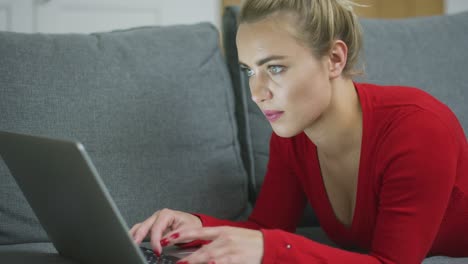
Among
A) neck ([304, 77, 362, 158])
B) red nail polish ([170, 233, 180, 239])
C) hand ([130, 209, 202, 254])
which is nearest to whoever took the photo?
red nail polish ([170, 233, 180, 239])

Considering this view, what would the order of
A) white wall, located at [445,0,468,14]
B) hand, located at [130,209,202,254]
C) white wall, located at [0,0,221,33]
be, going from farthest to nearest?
white wall, located at [445,0,468,14] < white wall, located at [0,0,221,33] < hand, located at [130,209,202,254]

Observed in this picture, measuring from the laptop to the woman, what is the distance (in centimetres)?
12

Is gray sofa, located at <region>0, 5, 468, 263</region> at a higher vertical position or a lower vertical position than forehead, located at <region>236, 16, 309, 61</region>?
lower

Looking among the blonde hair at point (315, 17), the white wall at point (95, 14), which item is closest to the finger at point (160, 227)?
the blonde hair at point (315, 17)

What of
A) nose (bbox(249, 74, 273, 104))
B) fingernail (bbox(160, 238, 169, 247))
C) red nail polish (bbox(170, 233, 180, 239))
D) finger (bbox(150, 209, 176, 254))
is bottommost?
finger (bbox(150, 209, 176, 254))

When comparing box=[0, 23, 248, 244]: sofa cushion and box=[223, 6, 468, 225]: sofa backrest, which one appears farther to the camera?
box=[223, 6, 468, 225]: sofa backrest

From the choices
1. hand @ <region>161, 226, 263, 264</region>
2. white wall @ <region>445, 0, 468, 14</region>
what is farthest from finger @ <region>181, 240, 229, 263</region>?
white wall @ <region>445, 0, 468, 14</region>

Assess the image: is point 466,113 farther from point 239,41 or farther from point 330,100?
point 239,41

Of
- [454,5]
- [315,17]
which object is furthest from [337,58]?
[454,5]

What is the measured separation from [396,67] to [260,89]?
634mm

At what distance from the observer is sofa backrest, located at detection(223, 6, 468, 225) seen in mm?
1675

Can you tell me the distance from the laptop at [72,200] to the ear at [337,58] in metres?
0.41

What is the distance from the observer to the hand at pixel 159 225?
116 cm

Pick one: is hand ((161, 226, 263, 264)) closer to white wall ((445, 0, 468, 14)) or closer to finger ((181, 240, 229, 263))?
finger ((181, 240, 229, 263))
